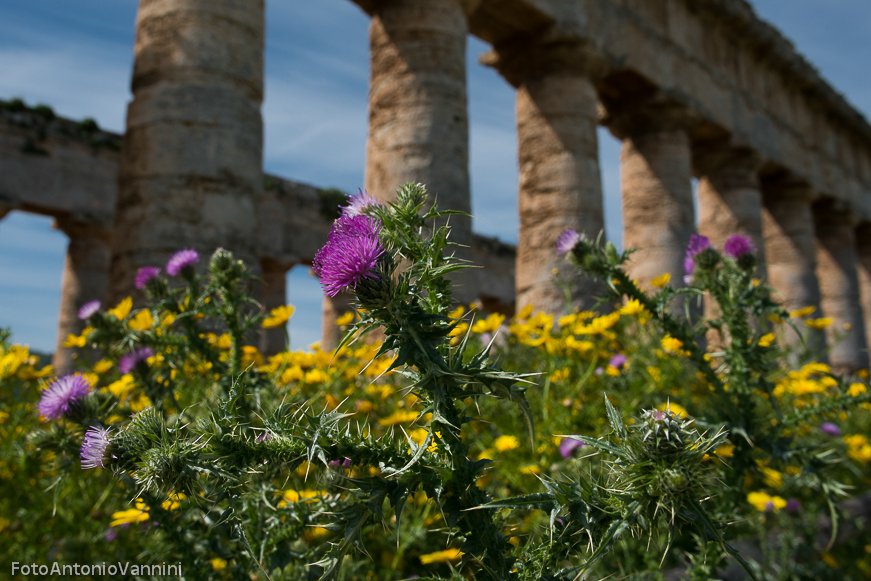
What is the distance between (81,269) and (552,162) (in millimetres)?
8677

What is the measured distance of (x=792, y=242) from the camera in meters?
14.3

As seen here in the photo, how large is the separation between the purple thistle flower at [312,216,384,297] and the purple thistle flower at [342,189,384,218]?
23 cm

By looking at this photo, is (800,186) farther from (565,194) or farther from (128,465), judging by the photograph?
(128,465)

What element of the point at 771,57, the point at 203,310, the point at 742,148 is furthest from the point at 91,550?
the point at 771,57

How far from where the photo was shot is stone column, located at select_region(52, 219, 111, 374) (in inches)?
454

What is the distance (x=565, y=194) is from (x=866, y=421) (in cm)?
454

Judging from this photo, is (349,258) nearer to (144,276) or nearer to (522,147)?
(144,276)

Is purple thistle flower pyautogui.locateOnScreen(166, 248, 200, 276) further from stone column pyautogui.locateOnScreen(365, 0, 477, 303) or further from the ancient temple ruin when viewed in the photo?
stone column pyautogui.locateOnScreen(365, 0, 477, 303)

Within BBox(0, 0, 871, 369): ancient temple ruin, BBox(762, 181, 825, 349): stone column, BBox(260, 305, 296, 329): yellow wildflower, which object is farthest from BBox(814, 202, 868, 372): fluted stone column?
BBox(260, 305, 296, 329): yellow wildflower

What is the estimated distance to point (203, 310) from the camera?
7.02 ft

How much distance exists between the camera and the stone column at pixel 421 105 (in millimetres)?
7051

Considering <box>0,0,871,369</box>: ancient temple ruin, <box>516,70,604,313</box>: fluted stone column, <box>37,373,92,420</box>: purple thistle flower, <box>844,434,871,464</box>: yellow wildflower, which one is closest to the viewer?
<box>37,373,92,420</box>: purple thistle flower

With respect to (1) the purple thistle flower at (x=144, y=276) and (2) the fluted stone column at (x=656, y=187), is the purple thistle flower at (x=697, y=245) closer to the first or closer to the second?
(1) the purple thistle flower at (x=144, y=276)

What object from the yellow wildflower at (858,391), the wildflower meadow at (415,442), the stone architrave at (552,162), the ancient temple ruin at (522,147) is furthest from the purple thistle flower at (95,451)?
the stone architrave at (552,162)
